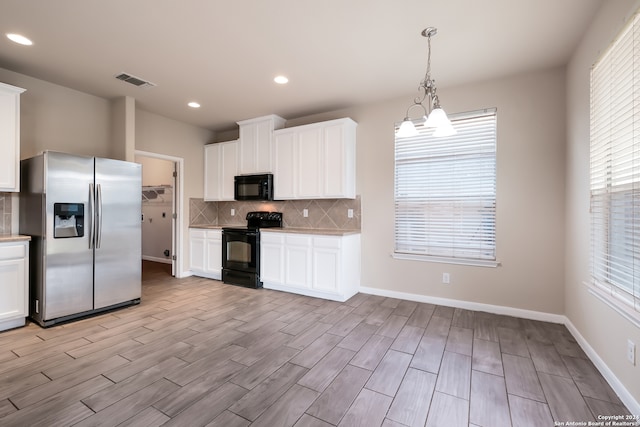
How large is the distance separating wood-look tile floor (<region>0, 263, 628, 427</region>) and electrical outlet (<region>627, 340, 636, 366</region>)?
0.28 metres

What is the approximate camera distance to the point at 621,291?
6.21 feet

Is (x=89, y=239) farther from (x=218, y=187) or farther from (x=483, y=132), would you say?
(x=483, y=132)

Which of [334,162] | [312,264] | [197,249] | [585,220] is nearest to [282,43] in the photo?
[334,162]

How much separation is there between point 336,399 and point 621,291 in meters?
1.97

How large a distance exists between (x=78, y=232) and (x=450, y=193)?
4175 millimetres

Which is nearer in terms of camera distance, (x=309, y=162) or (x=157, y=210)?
(x=309, y=162)

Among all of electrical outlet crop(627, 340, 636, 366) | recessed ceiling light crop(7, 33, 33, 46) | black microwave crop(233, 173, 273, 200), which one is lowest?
electrical outlet crop(627, 340, 636, 366)

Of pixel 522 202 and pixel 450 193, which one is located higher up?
pixel 450 193

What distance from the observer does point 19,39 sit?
2.56 meters

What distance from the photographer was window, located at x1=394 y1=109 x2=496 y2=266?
3.36m

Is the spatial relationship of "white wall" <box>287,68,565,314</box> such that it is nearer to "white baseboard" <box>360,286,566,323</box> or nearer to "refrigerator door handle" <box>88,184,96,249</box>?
"white baseboard" <box>360,286,566,323</box>

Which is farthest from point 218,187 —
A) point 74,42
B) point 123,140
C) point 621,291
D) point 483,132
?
point 621,291

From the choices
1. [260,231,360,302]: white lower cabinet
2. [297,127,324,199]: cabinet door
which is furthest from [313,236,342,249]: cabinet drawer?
[297,127,324,199]: cabinet door

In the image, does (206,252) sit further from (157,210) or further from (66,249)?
(157,210)
